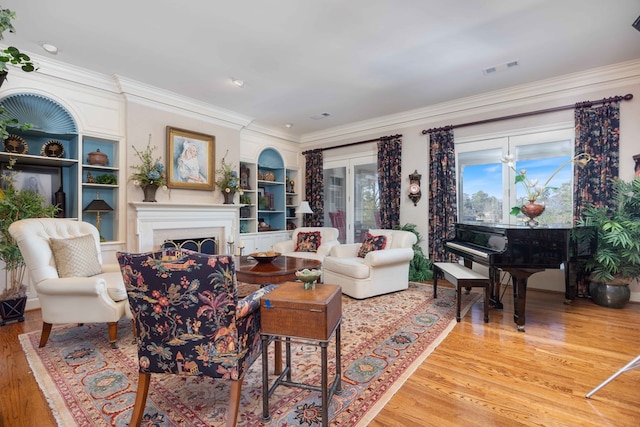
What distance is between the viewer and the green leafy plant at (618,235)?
3.20 metres

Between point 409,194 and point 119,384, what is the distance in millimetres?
4646

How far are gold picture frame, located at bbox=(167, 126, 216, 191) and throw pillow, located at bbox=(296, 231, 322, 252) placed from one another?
5.74 feet

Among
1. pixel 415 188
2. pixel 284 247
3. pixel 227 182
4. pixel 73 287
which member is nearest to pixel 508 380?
pixel 73 287

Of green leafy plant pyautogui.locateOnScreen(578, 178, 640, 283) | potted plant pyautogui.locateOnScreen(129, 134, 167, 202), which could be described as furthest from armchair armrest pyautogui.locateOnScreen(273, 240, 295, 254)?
green leafy plant pyautogui.locateOnScreen(578, 178, 640, 283)

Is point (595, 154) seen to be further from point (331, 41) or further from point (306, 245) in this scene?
point (306, 245)

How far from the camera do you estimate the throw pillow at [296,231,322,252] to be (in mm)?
5004

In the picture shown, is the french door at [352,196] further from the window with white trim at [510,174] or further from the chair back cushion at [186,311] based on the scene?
the chair back cushion at [186,311]

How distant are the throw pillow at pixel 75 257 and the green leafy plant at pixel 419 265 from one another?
4.19 metres

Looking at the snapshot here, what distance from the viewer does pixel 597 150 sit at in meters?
3.78

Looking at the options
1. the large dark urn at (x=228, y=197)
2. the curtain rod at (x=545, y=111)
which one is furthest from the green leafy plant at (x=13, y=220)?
the curtain rod at (x=545, y=111)

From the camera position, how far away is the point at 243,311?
1.44 m

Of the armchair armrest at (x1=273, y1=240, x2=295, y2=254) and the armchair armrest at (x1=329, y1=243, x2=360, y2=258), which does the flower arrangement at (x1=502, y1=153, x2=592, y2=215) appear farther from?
the armchair armrest at (x1=273, y1=240, x2=295, y2=254)

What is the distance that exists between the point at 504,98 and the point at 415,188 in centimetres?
182

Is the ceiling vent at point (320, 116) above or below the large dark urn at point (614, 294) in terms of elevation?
above
